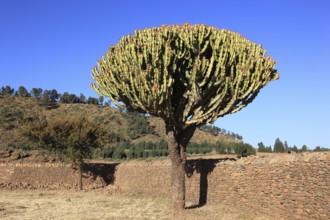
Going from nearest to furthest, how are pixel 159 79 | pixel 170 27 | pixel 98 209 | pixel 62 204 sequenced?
pixel 159 79, pixel 170 27, pixel 98 209, pixel 62 204

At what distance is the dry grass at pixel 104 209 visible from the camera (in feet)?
45.6

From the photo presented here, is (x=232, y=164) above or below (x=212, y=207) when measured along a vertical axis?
above

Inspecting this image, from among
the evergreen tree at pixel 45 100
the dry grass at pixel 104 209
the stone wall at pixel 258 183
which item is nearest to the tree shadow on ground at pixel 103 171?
the stone wall at pixel 258 183

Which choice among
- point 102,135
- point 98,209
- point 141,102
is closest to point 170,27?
point 141,102

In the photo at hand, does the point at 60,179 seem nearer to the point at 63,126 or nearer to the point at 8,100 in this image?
the point at 63,126

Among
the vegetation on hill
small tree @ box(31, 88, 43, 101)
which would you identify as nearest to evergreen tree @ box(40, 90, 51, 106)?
the vegetation on hill

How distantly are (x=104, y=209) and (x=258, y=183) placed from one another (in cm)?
674

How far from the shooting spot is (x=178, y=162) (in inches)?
589

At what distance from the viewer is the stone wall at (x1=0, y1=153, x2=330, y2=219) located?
10.3 meters

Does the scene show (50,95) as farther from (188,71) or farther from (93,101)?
(188,71)

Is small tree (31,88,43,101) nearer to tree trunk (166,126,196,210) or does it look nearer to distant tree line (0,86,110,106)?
distant tree line (0,86,110,106)

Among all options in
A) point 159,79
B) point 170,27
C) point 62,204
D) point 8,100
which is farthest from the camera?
point 8,100

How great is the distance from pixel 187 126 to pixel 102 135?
14017 mm

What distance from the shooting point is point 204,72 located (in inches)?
529
